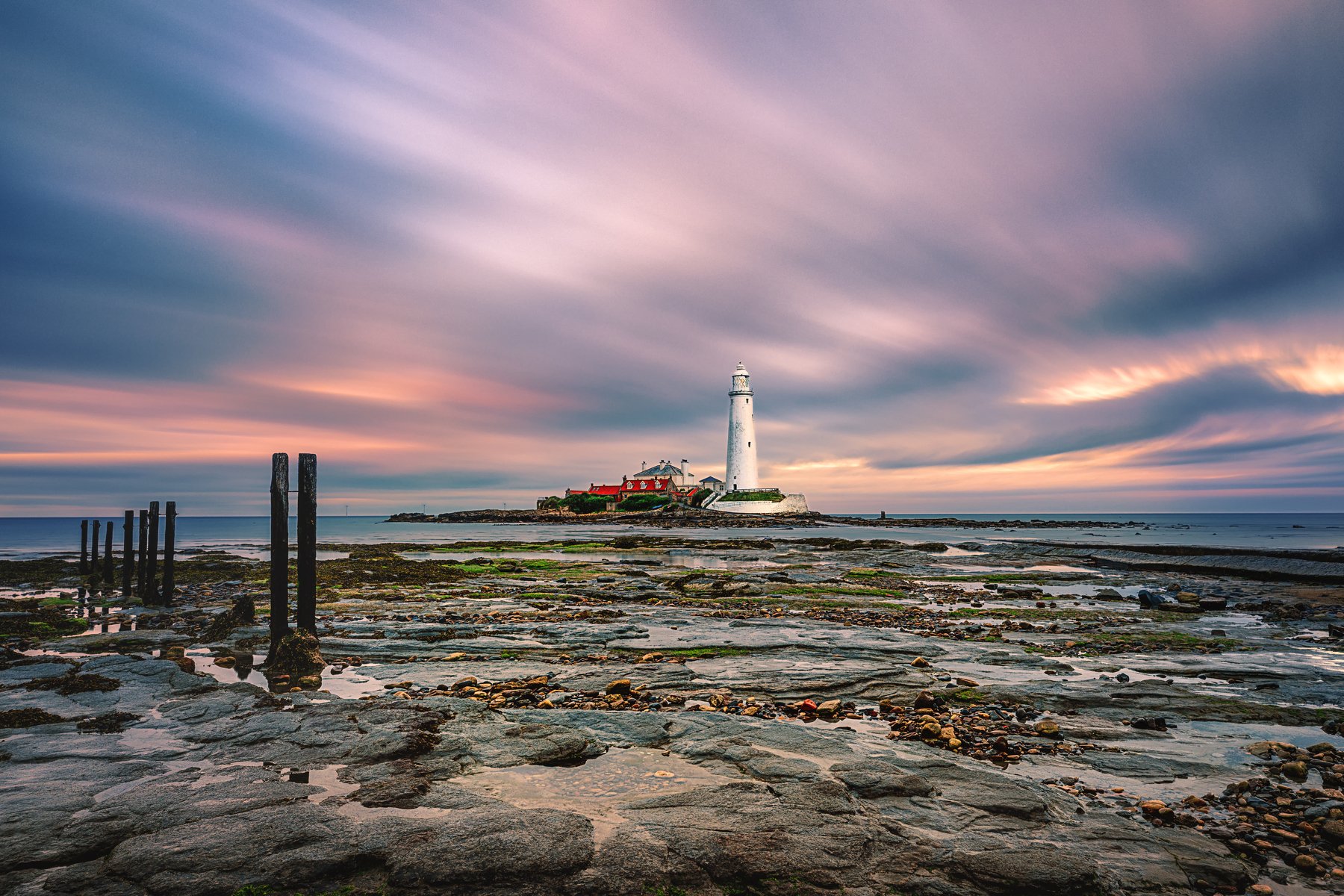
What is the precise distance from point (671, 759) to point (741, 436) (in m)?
99.1

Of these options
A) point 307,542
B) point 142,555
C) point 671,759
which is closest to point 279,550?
point 307,542

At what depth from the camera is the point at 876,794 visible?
21.2ft

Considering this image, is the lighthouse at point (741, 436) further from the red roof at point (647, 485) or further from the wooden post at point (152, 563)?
the wooden post at point (152, 563)

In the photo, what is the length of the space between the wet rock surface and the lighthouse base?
90.7 metres

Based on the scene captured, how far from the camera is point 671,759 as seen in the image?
7520 mm

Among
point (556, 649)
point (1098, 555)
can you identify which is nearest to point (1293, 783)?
point (556, 649)

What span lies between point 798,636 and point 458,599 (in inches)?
501

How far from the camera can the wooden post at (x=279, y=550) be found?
43.6 feet

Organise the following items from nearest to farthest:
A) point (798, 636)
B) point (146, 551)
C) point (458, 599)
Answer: point (798, 636) < point (458, 599) < point (146, 551)

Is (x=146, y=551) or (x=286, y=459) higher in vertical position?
(x=286, y=459)

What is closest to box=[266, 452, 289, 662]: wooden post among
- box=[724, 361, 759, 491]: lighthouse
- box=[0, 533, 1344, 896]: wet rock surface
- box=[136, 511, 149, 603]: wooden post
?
box=[0, 533, 1344, 896]: wet rock surface

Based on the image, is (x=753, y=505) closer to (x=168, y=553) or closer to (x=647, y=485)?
(x=647, y=485)

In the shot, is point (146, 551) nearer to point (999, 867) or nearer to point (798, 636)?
point (798, 636)

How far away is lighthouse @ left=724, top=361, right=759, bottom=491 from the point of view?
105m
